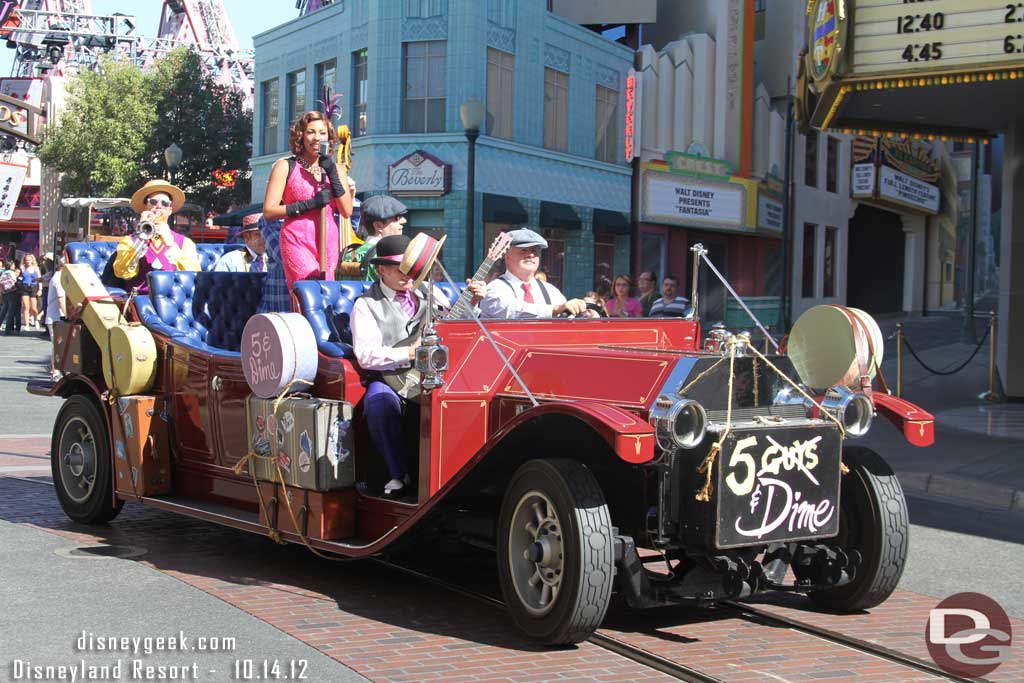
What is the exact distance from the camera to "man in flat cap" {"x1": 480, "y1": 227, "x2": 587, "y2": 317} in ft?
20.0

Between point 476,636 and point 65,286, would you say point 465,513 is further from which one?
point 65,286

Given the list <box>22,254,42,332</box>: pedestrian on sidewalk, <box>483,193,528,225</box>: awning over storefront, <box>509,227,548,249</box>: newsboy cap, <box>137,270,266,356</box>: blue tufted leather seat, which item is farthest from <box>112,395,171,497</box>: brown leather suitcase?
<box>22,254,42,332</box>: pedestrian on sidewalk

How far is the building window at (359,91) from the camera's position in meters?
25.6

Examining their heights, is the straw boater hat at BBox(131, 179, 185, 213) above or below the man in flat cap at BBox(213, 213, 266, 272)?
above

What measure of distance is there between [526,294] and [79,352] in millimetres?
2925

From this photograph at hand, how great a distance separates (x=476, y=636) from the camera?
4938mm

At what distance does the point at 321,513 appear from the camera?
5570 millimetres

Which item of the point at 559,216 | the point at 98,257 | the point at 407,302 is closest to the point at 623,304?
the point at 98,257

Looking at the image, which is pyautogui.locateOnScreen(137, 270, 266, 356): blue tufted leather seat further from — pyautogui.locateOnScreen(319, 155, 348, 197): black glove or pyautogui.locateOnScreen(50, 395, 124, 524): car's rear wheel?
pyautogui.locateOnScreen(319, 155, 348, 197): black glove

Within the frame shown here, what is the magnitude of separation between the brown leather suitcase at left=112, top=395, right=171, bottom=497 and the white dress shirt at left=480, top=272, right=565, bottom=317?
6.69 feet

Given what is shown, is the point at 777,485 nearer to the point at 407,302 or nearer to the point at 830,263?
the point at 407,302

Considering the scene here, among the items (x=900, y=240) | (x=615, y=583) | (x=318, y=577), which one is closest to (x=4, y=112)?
(x=318, y=577)

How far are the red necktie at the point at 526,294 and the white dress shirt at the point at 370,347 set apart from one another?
85 centimetres

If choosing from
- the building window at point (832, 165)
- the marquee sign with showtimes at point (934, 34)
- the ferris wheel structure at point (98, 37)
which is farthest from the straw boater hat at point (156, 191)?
the ferris wheel structure at point (98, 37)
